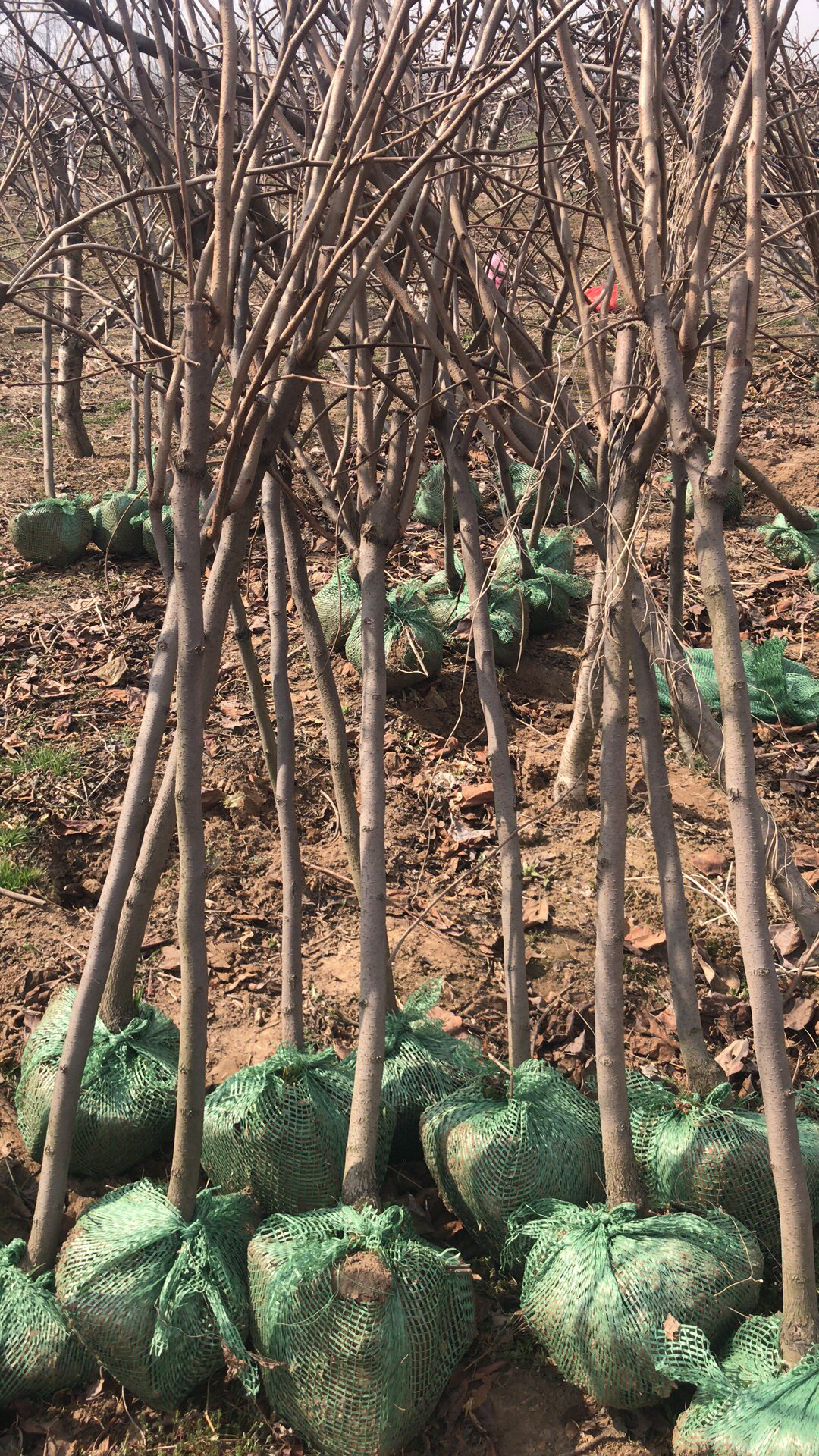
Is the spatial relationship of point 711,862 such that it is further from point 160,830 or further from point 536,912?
point 160,830

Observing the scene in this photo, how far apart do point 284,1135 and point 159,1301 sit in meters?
0.45

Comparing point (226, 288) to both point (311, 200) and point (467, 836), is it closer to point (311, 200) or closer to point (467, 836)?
point (311, 200)

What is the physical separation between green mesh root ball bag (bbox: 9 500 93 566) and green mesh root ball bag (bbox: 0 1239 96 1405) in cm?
506

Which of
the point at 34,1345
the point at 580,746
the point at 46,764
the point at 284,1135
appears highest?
the point at 580,746

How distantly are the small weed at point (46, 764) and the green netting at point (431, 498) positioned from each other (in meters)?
3.20

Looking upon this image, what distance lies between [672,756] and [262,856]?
1.79 m

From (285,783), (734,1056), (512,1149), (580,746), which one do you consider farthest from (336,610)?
(512,1149)

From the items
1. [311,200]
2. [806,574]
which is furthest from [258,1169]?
[806,574]

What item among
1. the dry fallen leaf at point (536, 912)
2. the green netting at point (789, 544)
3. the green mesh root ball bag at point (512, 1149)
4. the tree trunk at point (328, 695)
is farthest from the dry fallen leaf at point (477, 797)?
the green netting at point (789, 544)

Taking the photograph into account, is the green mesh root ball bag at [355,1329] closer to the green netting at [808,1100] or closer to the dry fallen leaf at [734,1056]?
the green netting at [808,1100]

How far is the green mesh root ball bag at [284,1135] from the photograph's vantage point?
2523 mm

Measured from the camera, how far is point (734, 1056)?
3.01 meters

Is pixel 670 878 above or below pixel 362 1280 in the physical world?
above

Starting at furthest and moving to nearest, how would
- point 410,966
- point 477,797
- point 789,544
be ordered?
point 789,544 < point 477,797 < point 410,966
